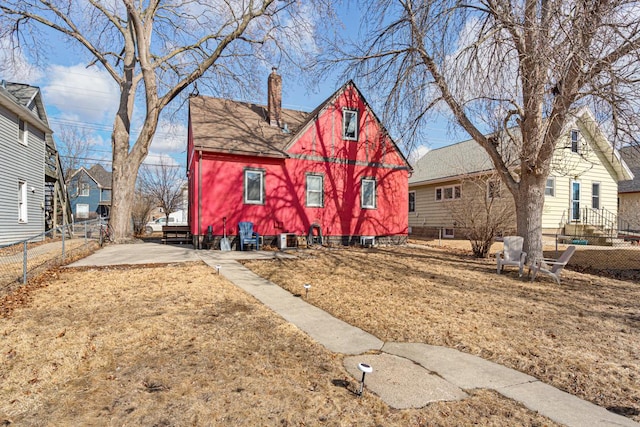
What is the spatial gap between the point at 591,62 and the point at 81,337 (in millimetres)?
9374

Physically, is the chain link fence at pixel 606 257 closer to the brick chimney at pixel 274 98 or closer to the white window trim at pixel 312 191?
the white window trim at pixel 312 191

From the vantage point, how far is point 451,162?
76.9 feet

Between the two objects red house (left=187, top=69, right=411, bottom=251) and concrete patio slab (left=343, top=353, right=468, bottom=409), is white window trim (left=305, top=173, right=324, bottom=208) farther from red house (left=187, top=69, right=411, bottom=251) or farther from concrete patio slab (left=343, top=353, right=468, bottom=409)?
concrete patio slab (left=343, top=353, right=468, bottom=409)

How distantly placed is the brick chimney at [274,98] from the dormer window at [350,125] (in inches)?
130

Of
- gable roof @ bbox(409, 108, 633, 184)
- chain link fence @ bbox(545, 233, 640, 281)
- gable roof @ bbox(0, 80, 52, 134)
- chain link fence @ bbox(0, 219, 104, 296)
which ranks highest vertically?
gable roof @ bbox(0, 80, 52, 134)

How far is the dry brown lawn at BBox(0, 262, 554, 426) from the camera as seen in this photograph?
8.77ft

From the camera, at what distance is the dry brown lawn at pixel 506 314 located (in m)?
3.62

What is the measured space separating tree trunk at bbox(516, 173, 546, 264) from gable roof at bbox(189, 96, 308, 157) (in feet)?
Answer: 29.2

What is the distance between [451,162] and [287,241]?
1431 centimetres

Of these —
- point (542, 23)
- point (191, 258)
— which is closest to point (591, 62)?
point (542, 23)

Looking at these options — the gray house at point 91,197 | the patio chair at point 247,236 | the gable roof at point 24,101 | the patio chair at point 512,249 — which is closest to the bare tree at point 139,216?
the gable roof at point 24,101

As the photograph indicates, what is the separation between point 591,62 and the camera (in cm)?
651

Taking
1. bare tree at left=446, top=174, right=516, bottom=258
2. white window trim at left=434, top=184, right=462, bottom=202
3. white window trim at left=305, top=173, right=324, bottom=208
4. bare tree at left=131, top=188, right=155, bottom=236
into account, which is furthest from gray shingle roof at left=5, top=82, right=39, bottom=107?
white window trim at left=434, top=184, right=462, bottom=202

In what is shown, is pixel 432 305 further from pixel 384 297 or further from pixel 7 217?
pixel 7 217
